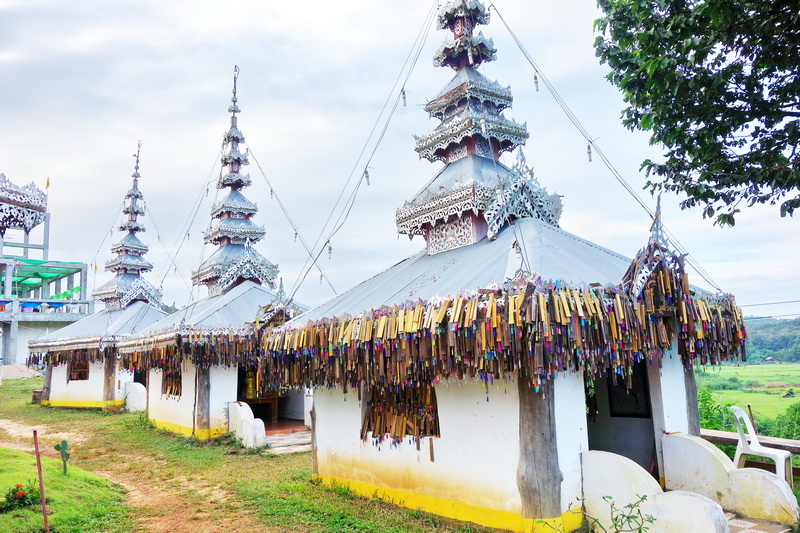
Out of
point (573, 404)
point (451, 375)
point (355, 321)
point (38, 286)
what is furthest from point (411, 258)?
point (38, 286)

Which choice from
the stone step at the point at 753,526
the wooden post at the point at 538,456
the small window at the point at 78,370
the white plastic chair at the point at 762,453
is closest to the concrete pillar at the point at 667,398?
the white plastic chair at the point at 762,453

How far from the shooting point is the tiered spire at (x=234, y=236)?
20891 millimetres

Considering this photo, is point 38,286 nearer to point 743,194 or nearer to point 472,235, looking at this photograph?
point 472,235

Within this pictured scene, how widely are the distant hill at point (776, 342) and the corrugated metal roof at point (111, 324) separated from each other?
996 inches

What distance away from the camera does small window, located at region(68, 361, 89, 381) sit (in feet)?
80.7

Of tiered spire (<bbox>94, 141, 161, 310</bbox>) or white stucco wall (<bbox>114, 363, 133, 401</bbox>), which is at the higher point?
tiered spire (<bbox>94, 141, 161, 310</bbox>)

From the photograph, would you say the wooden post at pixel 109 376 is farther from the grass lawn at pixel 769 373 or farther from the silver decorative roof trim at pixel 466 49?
the grass lawn at pixel 769 373

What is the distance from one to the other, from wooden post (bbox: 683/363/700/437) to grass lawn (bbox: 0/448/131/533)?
8.78 m

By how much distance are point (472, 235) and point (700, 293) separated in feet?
12.5

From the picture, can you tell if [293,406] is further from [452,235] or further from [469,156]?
[469,156]

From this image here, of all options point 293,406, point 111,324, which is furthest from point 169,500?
point 111,324

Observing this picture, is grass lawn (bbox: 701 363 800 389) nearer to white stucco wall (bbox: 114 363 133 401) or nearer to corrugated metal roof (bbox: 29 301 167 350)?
white stucco wall (bbox: 114 363 133 401)

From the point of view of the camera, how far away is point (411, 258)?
11.3 m

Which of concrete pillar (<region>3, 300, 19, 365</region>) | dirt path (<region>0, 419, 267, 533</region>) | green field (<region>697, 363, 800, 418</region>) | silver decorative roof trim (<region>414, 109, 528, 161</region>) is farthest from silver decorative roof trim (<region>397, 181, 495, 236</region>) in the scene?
concrete pillar (<region>3, 300, 19, 365</region>)
